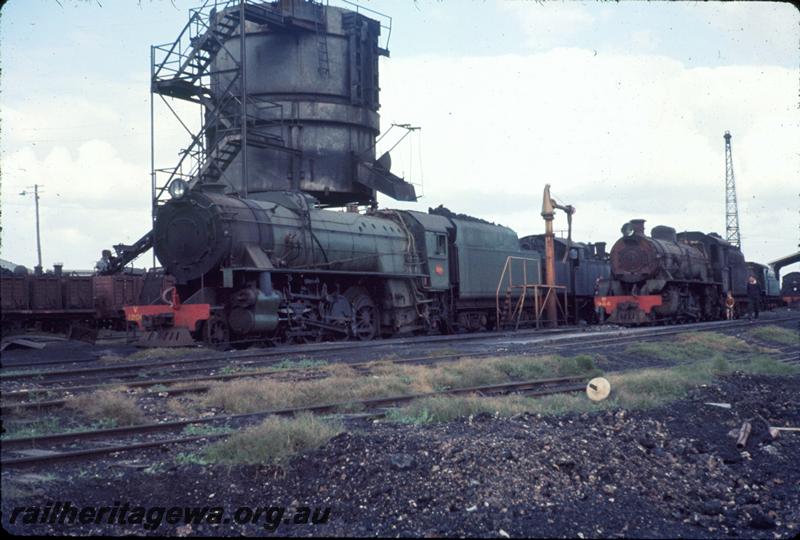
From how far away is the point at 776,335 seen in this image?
23.5 metres

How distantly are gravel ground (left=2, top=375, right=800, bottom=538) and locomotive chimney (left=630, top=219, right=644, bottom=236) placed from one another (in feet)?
73.1

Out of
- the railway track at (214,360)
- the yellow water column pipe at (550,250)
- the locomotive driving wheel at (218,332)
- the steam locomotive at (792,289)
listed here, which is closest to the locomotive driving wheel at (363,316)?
the railway track at (214,360)

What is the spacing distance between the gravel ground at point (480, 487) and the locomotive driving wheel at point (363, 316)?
13.0 m

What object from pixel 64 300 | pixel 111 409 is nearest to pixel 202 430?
pixel 111 409

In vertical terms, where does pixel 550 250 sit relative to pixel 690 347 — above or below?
above

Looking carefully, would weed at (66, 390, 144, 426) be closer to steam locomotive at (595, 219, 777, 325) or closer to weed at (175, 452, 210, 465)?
weed at (175, 452, 210, 465)

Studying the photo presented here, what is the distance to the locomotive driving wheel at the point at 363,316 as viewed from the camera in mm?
20875

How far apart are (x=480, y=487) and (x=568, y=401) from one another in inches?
168

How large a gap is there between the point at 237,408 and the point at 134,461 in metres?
2.74

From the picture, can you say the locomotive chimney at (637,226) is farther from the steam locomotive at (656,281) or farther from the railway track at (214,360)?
the railway track at (214,360)

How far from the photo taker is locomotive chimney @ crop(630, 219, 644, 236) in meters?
29.3

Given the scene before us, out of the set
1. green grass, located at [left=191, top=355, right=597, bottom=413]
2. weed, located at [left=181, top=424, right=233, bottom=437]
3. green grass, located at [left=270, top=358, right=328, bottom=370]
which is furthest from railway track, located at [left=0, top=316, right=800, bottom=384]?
weed, located at [left=181, top=424, right=233, bottom=437]

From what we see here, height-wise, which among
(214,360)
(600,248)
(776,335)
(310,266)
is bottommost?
(776,335)

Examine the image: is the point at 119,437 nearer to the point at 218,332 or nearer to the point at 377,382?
the point at 377,382
